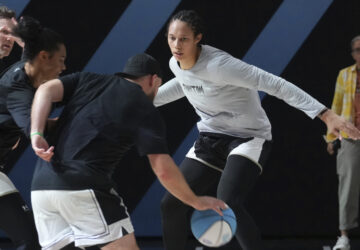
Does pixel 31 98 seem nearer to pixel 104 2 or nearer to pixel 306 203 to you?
pixel 104 2

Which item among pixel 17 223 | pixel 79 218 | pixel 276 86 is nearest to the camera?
pixel 79 218

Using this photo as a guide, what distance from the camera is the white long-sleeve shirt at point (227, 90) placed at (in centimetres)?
448

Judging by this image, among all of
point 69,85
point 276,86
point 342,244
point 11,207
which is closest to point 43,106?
point 69,85

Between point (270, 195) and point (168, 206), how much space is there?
2.28 meters

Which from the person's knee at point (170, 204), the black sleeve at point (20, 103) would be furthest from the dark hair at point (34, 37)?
the person's knee at point (170, 204)

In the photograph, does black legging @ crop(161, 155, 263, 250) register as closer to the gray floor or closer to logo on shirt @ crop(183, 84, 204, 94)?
logo on shirt @ crop(183, 84, 204, 94)

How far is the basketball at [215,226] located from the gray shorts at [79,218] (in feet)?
1.89

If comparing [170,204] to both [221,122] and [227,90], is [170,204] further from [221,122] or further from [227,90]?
[227,90]

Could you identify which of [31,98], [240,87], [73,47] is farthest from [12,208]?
[73,47]

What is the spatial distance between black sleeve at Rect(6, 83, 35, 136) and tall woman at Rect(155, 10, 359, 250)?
1.25 m

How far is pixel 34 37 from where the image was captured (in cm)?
364

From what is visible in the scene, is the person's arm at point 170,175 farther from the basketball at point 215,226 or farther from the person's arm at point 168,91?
the person's arm at point 168,91

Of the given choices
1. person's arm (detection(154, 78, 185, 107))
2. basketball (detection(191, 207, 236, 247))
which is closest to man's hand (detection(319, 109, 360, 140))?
basketball (detection(191, 207, 236, 247))

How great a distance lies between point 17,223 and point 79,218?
2.47ft
